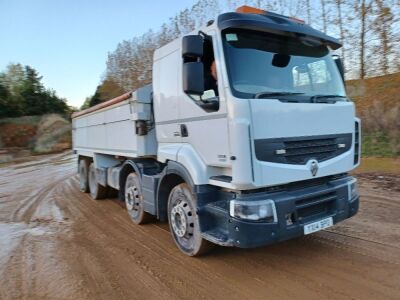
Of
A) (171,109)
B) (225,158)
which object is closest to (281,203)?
(225,158)

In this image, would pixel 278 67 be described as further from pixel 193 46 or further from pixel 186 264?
pixel 186 264

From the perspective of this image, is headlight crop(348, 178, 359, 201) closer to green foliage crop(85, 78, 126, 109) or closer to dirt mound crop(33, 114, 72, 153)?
green foliage crop(85, 78, 126, 109)

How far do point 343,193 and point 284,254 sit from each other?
105 centimetres

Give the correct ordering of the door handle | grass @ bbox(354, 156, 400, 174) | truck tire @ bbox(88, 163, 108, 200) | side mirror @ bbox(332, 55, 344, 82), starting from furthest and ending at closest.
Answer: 1. grass @ bbox(354, 156, 400, 174)
2. truck tire @ bbox(88, 163, 108, 200)
3. side mirror @ bbox(332, 55, 344, 82)
4. the door handle

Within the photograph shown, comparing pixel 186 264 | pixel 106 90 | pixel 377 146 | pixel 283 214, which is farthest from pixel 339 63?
pixel 106 90

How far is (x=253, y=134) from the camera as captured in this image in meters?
3.66

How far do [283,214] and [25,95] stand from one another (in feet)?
122

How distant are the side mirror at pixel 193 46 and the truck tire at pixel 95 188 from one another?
558 centimetres

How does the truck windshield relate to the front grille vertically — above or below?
above

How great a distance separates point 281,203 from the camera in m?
3.76

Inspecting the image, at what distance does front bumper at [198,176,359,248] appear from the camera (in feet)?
12.2

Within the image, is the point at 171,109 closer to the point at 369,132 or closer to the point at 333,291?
the point at 333,291

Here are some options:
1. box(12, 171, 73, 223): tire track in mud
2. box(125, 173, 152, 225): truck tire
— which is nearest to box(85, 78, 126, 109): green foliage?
box(12, 171, 73, 223): tire track in mud

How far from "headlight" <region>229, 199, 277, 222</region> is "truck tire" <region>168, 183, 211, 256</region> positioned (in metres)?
0.72
